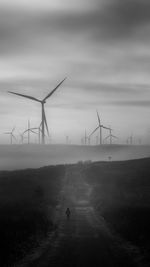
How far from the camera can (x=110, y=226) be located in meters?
42.9

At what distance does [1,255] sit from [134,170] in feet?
290

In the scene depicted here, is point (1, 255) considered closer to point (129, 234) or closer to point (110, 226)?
point (129, 234)

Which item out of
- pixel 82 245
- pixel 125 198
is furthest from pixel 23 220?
pixel 125 198

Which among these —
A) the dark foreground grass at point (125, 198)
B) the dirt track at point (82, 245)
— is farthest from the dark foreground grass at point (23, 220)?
the dark foreground grass at point (125, 198)

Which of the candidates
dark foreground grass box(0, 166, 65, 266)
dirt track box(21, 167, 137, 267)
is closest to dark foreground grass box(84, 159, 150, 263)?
dirt track box(21, 167, 137, 267)

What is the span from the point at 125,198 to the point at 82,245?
35.2 metres

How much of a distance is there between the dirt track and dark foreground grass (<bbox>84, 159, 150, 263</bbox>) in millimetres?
1336

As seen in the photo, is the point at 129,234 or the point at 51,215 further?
the point at 51,215

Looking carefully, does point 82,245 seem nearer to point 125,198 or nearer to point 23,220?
point 23,220

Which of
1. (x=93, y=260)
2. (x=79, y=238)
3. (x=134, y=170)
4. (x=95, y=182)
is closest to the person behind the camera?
(x=93, y=260)

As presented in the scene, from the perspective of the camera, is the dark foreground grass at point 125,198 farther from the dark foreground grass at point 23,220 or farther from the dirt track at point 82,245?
the dark foreground grass at point 23,220

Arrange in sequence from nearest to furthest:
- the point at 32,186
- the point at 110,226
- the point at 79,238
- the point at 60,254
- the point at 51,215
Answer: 1. the point at 60,254
2. the point at 79,238
3. the point at 110,226
4. the point at 51,215
5. the point at 32,186

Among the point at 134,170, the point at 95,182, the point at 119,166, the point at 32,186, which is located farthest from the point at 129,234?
the point at 119,166

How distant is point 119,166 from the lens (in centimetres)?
12581
